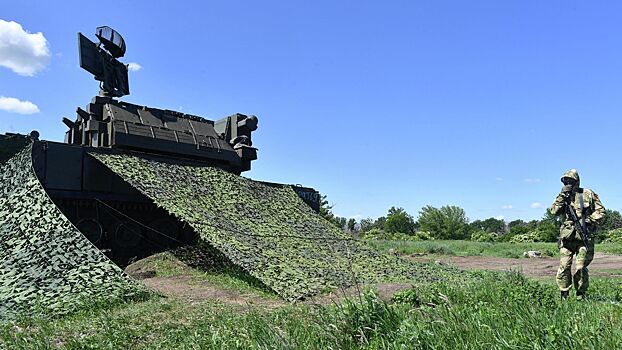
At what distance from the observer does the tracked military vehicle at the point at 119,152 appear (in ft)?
39.3

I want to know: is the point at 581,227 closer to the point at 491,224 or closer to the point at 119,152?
the point at 119,152

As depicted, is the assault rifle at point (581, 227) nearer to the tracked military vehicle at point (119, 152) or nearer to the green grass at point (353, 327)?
the green grass at point (353, 327)

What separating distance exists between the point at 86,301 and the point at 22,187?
4.24 metres

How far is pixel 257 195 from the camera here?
14047 mm

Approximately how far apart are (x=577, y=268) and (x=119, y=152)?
32.2 ft

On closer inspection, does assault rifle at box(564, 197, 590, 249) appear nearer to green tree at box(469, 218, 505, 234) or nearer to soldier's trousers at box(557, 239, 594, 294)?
soldier's trousers at box(557, 239, 594, 294)

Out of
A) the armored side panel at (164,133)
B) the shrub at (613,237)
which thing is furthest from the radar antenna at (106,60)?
the shrub at (613,237)

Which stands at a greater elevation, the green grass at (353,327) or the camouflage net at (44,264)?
the camouflage net at (44,264)

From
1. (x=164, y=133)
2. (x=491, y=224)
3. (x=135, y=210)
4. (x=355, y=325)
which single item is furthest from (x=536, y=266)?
(x=491, y=224)

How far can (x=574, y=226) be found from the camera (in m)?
7.61

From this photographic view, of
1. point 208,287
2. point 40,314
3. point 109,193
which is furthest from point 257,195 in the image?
point 40,314

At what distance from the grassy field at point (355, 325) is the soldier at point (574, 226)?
46 cm

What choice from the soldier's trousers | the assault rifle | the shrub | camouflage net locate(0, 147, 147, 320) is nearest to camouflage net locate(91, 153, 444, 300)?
camouflage net locate(0, 147, 147, 320)

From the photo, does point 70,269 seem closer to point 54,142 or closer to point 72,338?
point 72,338
